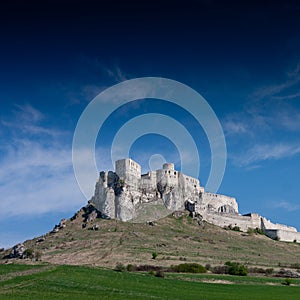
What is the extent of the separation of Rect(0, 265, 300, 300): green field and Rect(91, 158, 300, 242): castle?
2165 inches

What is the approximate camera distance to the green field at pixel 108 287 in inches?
1443

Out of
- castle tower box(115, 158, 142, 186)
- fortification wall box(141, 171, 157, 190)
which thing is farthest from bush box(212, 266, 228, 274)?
fortification wall box(141, 171, 157, 190)

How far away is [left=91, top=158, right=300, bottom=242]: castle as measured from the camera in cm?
10956

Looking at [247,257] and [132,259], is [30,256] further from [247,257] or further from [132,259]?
[247,257]

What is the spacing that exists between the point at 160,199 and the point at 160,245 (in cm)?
2707

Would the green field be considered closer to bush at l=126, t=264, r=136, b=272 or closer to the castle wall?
bush at l=126, t=264, r=136, b=272

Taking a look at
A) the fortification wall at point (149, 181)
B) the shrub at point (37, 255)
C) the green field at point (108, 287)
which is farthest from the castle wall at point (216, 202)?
the green field at point (108, 287)

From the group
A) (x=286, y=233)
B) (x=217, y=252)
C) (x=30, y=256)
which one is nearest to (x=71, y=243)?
(x=30, y=256)

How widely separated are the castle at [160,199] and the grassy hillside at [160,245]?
407 cm

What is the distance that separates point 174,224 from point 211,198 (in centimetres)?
2264

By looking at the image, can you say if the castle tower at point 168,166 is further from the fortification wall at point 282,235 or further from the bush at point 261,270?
the bush at point 261,270

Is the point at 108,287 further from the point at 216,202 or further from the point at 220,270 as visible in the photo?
the point at 216,202

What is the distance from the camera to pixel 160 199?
117 metres

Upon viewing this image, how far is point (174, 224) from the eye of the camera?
362 ft
